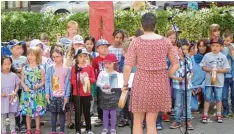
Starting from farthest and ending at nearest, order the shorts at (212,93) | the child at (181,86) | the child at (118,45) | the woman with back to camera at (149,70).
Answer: the child at (118,45)
the shorts at (212,93)
the child at (181,86)
the woman with back to camera at (149,70)

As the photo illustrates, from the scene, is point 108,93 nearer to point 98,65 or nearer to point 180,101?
point 98,65

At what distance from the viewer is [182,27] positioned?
1243cm

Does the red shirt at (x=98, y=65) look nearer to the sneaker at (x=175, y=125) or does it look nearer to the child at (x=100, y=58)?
the child at (x=100, y=58)

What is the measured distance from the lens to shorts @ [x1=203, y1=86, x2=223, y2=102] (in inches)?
287

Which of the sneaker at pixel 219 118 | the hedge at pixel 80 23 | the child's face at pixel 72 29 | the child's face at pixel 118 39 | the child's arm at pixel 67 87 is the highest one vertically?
the hedge at pixel 80 23

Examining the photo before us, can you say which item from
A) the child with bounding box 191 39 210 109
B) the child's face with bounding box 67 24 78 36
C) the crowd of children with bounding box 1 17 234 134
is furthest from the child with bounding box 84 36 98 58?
the child with bounding box 191 39 210 109

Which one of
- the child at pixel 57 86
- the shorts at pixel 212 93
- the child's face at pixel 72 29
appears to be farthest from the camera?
the child's face at pixel 72 29

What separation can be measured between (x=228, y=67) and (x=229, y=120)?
2.71 ft

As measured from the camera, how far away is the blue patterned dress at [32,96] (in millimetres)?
6719

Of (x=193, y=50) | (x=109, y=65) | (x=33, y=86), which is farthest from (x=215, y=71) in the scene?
(x=33, y=86)

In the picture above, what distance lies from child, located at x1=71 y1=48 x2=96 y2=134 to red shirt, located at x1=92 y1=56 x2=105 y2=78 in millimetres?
403

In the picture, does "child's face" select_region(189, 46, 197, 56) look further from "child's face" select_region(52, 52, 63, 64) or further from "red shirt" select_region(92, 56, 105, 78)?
"child's face" select_region(52, 52, 63, 64)

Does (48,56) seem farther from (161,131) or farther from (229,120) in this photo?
(229,120)

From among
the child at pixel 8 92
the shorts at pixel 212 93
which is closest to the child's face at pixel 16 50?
the child at pixel 8 92
